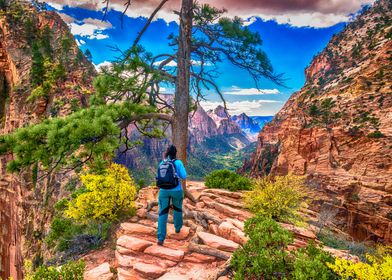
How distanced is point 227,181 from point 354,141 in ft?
101

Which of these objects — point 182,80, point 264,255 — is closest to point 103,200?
point 182,80

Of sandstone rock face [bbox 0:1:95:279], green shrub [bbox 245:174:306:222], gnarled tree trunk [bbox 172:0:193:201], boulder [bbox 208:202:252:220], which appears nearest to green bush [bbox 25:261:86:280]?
gnarled tree trunk [bbox 172:0:193:201]

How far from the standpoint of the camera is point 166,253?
5539 mm

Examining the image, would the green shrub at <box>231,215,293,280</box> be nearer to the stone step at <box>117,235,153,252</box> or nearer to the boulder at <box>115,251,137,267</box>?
the boulder at <box>115,251,137,267</box>

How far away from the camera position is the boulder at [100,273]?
508 centimetres

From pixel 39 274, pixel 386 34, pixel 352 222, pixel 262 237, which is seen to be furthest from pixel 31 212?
pixel 386 34

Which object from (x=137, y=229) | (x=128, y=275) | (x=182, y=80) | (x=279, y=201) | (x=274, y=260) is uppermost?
(x=182, y=80)

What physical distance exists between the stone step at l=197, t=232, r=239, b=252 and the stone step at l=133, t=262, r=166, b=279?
49.8 inches

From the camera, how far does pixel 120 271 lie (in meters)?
5.02

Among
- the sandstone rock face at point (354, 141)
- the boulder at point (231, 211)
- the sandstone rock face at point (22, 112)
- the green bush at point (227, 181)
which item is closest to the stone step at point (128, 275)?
the boulder at point (231, 211)

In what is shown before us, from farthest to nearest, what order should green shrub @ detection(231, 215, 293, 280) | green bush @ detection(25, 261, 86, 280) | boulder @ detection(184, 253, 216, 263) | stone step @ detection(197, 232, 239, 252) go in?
1. stone step @ detection(197, 232, 239, 252)
2. boulder @ detection(184, 253, 216, 263)
3. green bush @ detection(25, 261, 86, 280)
4. green shrub @ detection(231, 215, 293, 280)

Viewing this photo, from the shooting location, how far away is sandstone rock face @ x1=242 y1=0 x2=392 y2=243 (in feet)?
85.8

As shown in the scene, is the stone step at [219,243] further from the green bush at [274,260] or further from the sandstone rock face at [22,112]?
the sandstone rock face at [22,112]

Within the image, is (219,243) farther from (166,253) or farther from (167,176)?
(167,176)
